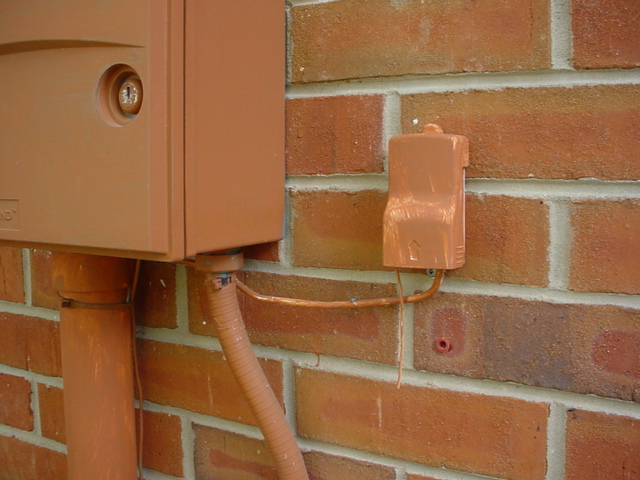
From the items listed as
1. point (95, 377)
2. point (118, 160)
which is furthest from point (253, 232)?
point (95, 377)

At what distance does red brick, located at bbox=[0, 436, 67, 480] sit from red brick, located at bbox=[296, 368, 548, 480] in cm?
43

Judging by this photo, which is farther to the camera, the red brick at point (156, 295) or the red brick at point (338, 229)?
the red brick at point (156, 295)

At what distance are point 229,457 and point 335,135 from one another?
428 mm

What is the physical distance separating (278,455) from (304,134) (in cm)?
36

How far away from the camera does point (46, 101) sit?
19.8 inches

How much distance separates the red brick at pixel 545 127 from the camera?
1.68 feet

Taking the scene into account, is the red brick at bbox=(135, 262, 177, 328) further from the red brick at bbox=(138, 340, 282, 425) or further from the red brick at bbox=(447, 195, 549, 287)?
the red brick at bbox=(447, 195, 549, 287)

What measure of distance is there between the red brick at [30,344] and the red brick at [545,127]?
61cm

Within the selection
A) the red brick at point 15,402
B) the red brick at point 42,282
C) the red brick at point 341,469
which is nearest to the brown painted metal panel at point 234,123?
the red brick at point 341,469

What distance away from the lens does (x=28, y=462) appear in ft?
2.92

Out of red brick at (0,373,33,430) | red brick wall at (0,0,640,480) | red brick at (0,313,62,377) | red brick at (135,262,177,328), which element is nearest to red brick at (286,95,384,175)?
red brick wall at (0,0,640,480)

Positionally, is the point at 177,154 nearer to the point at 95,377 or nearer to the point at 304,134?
the point at 304,134

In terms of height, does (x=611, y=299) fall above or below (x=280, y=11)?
below

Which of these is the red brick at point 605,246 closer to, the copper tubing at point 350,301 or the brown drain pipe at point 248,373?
the copper tubing at point 350,301
